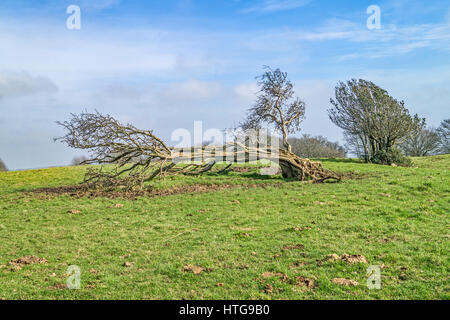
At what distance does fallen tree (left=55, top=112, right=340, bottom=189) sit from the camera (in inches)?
621

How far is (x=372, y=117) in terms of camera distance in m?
33.0

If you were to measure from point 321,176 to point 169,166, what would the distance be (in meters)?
7.96

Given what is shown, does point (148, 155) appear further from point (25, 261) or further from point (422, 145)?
point (422, 145)

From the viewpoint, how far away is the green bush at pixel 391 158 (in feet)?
99.7

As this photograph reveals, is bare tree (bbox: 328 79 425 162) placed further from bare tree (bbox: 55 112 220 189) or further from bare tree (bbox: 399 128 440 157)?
bare tree (bbox: 55 112 220 189)

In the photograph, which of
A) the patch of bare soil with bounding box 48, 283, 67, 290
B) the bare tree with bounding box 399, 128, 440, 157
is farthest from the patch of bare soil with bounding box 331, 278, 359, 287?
the bare tree with bounding box 399, 128, 440, 157

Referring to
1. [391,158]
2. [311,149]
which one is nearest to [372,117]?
[391,158]

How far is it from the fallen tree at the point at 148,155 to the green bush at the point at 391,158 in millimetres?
14468

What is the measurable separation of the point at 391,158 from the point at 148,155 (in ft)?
74.6

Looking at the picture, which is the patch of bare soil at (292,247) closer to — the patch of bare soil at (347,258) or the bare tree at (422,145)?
the patch of bare soil at (347,258)

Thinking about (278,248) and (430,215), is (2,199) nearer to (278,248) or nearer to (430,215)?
(278,248)

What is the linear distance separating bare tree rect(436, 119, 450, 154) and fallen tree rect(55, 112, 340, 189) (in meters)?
36.2

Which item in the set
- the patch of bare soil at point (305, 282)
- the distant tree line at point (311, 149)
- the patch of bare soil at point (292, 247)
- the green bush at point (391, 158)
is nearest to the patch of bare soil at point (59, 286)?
the patch of bare soil at point (305, 282)
